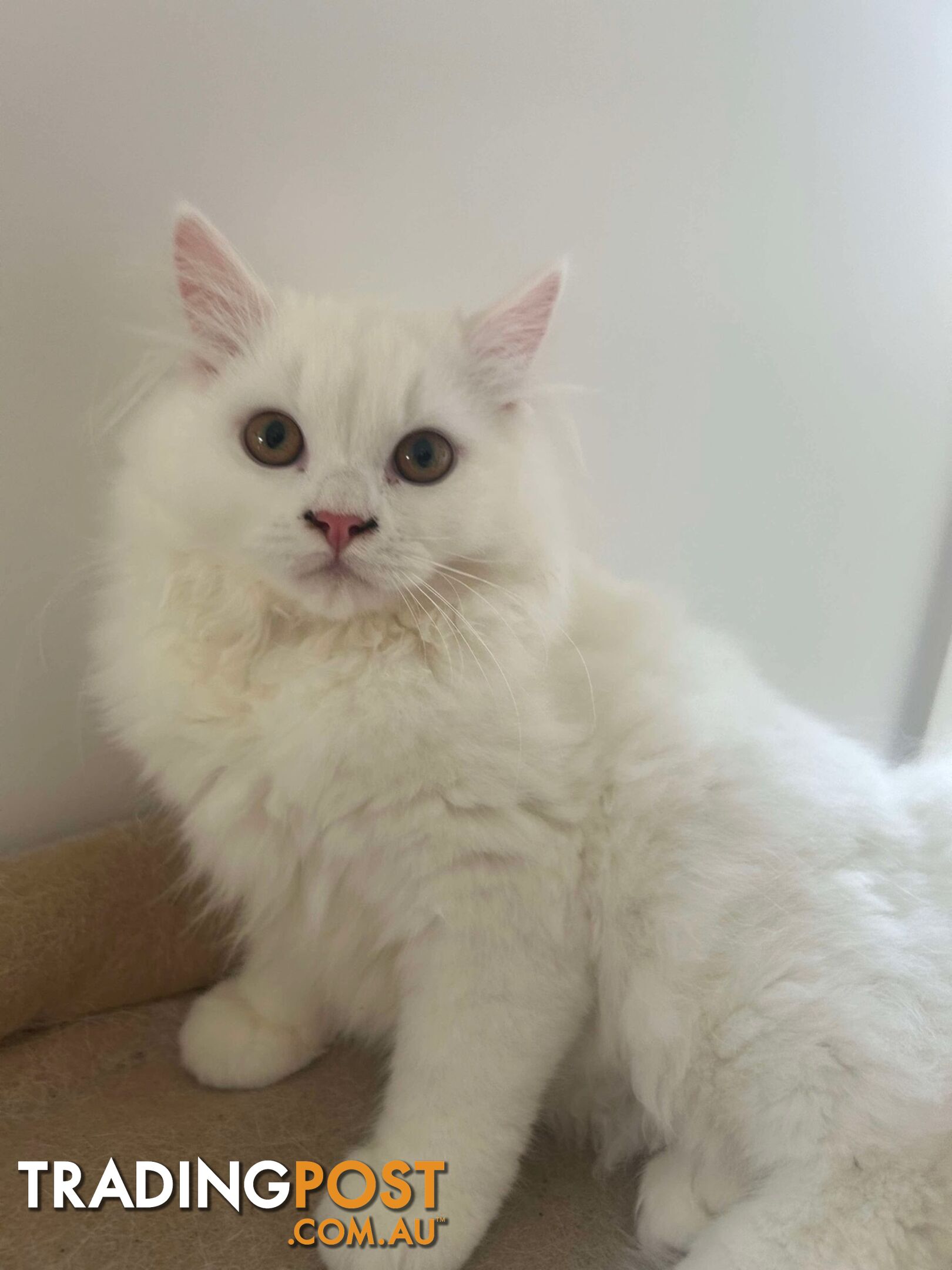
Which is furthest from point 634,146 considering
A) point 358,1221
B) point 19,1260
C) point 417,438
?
point 19,1260

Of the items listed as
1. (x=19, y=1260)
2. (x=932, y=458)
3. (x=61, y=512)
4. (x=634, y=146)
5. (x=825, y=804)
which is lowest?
(x=19, y=1260)

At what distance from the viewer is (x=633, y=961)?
1.04 m

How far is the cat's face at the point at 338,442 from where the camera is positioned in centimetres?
95

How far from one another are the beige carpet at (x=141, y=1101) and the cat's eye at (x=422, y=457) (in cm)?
76

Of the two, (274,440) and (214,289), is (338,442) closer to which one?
(274,440)

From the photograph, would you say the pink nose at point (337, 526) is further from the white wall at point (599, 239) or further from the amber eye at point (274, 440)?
the white wall at point (599, 239)

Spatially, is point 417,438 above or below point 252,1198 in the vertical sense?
above

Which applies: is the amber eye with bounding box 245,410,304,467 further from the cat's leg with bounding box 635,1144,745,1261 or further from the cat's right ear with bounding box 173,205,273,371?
the cat's leg with bounding box 635,1144,745,1261

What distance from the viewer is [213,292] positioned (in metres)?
1.05

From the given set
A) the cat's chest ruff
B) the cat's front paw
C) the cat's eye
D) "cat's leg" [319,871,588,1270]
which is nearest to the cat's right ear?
the cat's eye

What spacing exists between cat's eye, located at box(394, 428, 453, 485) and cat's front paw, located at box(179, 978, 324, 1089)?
0.80 metres

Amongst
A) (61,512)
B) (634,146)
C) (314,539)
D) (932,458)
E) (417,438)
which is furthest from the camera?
(932,458)

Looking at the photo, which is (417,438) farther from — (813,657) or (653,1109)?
(813,657)

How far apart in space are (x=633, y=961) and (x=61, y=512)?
1.06 meters
